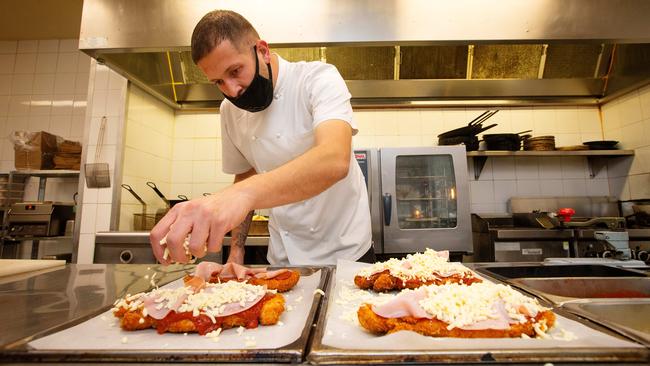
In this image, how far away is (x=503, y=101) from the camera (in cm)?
381

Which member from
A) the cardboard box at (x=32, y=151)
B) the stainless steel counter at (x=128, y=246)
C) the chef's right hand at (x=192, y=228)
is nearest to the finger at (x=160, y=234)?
the chef's right hand at (x=192, y=228)

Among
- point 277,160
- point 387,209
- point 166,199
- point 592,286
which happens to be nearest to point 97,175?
point 166,199

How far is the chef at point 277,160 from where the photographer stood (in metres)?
0.85

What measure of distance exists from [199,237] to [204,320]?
194 millimetres

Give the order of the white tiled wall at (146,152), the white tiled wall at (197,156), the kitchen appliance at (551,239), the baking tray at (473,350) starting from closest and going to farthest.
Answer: the baking tray at (473,350)
the kitchen appliance at (551,239)
the white tiled wall at (146,152)
the white tiled wall at (197,156)

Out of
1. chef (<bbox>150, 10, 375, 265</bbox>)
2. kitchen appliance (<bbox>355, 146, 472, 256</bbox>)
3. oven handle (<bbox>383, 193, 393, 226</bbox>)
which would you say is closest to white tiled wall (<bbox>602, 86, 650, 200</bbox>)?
kitchen appliance (<bbox>355, 146, 472, 256</bbox>)

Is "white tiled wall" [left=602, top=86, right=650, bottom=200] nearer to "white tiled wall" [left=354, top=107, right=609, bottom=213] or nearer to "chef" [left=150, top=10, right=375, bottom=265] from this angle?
"white tiled wall" [left=354, top=107, right=609, bottom=213]

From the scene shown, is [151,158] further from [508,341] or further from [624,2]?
[624,2]

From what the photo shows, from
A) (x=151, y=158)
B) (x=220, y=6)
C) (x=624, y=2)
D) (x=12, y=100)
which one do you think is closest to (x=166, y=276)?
(x=220, y=6)

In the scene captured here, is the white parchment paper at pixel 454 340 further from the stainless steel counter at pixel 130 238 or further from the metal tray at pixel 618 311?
the stainless steel counter at pixel 130 238

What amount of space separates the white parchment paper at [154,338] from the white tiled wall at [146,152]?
2.62 metres

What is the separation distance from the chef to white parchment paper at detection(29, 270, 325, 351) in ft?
0.59

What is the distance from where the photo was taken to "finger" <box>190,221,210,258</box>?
81cm

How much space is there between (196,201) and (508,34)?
2647mm
